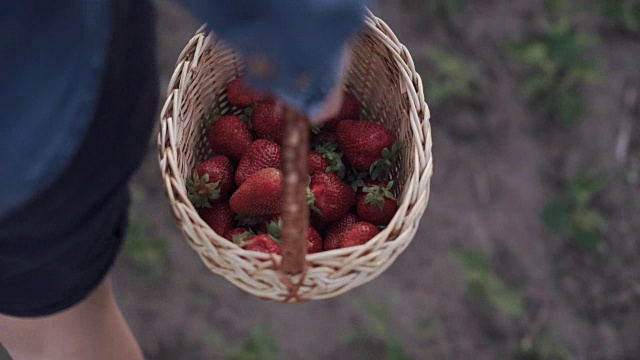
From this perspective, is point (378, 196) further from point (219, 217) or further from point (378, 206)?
point (219, 217)

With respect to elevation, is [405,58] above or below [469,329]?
above

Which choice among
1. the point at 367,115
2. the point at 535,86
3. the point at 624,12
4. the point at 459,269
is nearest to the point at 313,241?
the point at 367,115

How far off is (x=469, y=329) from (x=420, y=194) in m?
0.62

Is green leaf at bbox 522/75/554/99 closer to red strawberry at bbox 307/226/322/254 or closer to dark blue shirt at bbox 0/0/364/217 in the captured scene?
red strawberry at bbox 307/226/322/254

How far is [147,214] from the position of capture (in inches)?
52.3

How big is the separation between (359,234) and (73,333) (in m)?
0.39

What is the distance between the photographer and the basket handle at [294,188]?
1.74 feet

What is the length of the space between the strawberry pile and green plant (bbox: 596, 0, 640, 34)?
96 centimetres

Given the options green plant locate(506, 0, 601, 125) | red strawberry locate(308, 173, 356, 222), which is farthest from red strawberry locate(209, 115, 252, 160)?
green plant locate(506, 0, 601, 125)

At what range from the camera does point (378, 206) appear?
82 cm

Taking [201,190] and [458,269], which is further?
[458,269]

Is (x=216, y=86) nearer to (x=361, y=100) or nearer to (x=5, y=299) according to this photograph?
(x=361, y=100)

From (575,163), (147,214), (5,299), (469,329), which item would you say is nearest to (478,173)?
(575,163)

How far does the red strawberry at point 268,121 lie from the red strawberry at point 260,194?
0.09m
